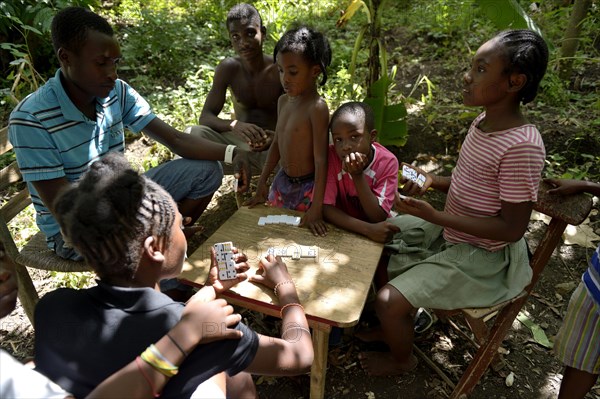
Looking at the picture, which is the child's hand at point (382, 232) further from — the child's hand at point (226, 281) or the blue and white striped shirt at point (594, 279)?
the blue and white striped shirt at point (594, 279)

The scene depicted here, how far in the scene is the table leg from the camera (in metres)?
1.94

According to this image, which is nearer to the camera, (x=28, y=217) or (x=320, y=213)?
(x=320, y=213)

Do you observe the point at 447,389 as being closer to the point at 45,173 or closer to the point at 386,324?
the point at 386,324

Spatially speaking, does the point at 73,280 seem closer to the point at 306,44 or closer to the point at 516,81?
the point at 306,44

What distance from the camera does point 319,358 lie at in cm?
208

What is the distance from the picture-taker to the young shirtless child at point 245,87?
10.8 ft

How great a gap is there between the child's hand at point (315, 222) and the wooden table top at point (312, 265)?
0.03 meters

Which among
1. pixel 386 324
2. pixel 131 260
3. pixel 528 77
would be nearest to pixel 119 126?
pixel 131 260

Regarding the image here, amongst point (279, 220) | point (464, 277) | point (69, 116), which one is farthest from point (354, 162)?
point (69, 116)

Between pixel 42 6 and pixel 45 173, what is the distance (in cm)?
369

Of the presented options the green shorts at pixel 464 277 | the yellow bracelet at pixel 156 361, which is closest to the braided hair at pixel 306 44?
the green shorts at pixel 464 277

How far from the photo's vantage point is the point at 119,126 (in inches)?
106

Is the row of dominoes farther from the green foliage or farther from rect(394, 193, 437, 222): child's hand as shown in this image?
the green foliage

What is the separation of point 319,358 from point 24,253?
1.76 metres
